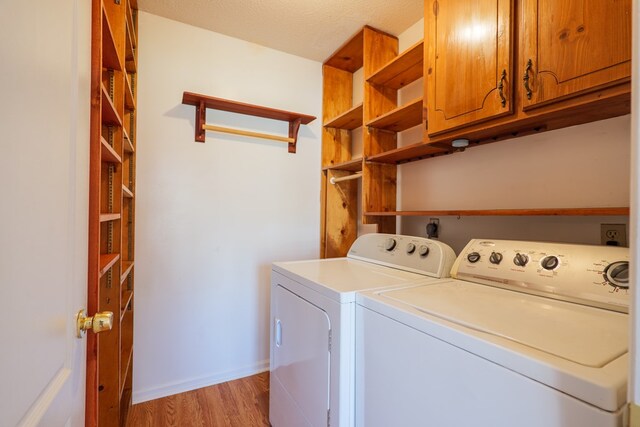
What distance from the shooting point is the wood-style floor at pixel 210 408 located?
1.79 meters

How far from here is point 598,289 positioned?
2.95ft

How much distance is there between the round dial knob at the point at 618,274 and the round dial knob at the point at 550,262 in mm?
130

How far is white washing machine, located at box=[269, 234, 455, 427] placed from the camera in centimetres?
108

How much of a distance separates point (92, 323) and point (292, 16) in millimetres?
2048

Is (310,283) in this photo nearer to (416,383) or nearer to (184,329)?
(416,383)

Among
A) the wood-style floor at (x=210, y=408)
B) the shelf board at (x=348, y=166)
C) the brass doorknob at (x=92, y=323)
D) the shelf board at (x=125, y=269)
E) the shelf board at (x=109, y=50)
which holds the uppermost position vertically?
the shelf board at (x=109, y=50)

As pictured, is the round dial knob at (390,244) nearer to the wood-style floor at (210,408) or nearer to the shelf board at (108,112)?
the wood-style floor at (210,408)

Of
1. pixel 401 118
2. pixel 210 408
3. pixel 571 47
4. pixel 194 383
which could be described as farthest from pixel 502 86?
pixel 194 383

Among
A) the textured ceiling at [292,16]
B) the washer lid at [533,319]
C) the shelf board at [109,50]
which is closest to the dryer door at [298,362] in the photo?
the washer lid at [533,319]

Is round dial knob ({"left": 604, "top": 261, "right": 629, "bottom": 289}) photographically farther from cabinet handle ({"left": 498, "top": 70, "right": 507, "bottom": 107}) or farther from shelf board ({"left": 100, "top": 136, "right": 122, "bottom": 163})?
shelf board ({"left": 100, "top": 136, "right": 122, "bottom": 163})

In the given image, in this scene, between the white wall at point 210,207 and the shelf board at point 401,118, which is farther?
the white wall at point 210,207

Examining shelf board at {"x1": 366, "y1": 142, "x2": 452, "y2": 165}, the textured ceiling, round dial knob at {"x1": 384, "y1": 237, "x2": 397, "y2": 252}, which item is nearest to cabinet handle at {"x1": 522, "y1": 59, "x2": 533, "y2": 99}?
shelf board at {"x1": 366, "y1": 142, "x2": 452, "y2": 165}

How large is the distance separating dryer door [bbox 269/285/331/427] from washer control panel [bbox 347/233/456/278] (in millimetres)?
540

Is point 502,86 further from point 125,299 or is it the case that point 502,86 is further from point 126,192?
point 125,299
